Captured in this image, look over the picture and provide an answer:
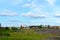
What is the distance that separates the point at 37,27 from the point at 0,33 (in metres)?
17.9

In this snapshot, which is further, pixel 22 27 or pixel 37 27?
pixel 37 27

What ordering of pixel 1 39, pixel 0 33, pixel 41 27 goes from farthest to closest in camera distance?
pixel 41 27 < pixel 0 33 < pixel 1 39

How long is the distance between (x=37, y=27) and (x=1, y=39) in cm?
2443

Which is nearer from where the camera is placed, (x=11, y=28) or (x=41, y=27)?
(x=11, y=28)

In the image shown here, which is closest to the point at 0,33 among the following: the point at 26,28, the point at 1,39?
the point at 1,39

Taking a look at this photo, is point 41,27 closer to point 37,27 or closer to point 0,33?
point 37,27

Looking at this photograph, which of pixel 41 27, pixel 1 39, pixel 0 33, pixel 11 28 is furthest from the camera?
pixel 41 27

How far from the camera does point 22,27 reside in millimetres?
45188

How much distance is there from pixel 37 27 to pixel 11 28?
8.73 metres

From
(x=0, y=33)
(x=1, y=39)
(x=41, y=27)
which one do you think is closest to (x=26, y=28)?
(x=41, y=27)

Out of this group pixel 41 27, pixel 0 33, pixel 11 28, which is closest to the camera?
pixel 0 33

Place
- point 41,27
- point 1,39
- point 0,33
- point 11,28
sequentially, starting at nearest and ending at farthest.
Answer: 1. point 1,39
2. point 0,33
3. point 11,28
4. point 41,27

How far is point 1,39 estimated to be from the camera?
2641cm

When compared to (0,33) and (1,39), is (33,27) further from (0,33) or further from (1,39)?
(1,39)
